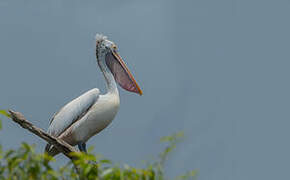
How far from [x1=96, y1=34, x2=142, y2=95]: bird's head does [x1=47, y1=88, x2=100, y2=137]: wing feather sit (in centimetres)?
82

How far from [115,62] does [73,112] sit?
1361 mm

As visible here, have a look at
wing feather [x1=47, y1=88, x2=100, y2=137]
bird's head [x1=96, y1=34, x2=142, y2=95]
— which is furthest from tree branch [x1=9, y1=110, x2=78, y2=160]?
bird's head [x1=96, y1=34, x2=142, y2=95]

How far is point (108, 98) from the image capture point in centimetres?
884

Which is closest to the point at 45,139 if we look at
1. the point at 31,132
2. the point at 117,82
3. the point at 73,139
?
the point at 31,132

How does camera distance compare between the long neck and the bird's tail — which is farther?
the long neck

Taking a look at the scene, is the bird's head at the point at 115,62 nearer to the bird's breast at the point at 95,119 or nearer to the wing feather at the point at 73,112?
the wing feather at the point at 73,112

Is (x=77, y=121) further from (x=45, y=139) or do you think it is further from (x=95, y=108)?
(x=45, y=139)

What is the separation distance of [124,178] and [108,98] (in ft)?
18.3

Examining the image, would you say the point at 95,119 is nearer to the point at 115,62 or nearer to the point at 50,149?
the point at 50,149

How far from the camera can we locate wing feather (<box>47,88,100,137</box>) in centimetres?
A: 878

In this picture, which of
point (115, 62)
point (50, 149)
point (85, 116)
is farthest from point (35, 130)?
point (115, 62)

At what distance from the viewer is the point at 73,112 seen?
28.9 feet

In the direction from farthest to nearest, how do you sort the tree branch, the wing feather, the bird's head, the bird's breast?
the bird's head → the wing feather → the bird's breast → the tree branch

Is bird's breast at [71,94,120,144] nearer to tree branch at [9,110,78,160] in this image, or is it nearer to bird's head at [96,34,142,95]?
bird's head at [96,34,142,95]
